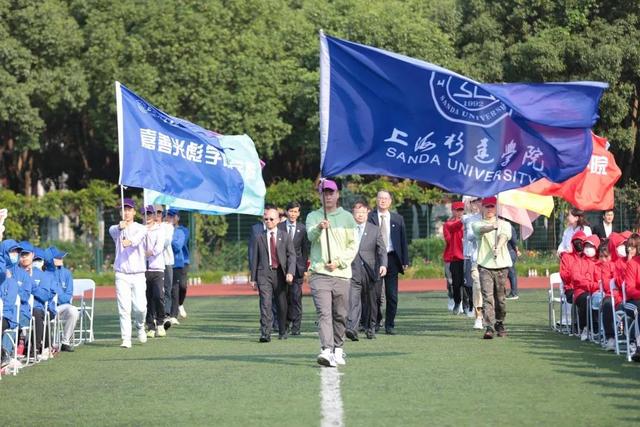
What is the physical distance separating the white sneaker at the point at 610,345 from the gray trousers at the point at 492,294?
2.03m

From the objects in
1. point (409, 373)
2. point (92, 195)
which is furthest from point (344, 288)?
point (92, 195)

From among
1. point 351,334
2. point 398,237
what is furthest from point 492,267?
point 398,237

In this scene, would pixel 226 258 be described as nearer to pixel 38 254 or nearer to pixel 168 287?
pixel 168 287

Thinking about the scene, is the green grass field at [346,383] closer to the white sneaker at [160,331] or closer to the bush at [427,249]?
the white sneaker at [160,331]

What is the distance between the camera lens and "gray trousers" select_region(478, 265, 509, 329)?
19953mm

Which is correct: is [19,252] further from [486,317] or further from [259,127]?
[259,127]

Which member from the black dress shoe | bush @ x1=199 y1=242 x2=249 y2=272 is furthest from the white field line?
bush @ x1=199 y1=242 x2=249 y2=272

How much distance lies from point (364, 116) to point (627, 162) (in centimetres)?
3536

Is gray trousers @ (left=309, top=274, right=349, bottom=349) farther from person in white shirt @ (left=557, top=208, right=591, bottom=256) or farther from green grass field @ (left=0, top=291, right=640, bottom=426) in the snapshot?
person in white shirt @ (left=557, top=208, right=591, bottom=256)

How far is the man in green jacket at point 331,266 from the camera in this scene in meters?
16.2

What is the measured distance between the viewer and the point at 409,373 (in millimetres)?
15180

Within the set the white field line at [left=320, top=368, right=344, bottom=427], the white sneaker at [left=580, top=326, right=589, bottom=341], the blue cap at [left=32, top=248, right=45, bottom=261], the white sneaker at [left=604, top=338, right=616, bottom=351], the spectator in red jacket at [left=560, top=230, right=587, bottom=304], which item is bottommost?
the white field line at [left=320, top=368, right=344, bottom=427]

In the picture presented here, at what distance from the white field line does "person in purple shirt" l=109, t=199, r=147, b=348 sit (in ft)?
16.0

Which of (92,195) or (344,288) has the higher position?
(92,195)
